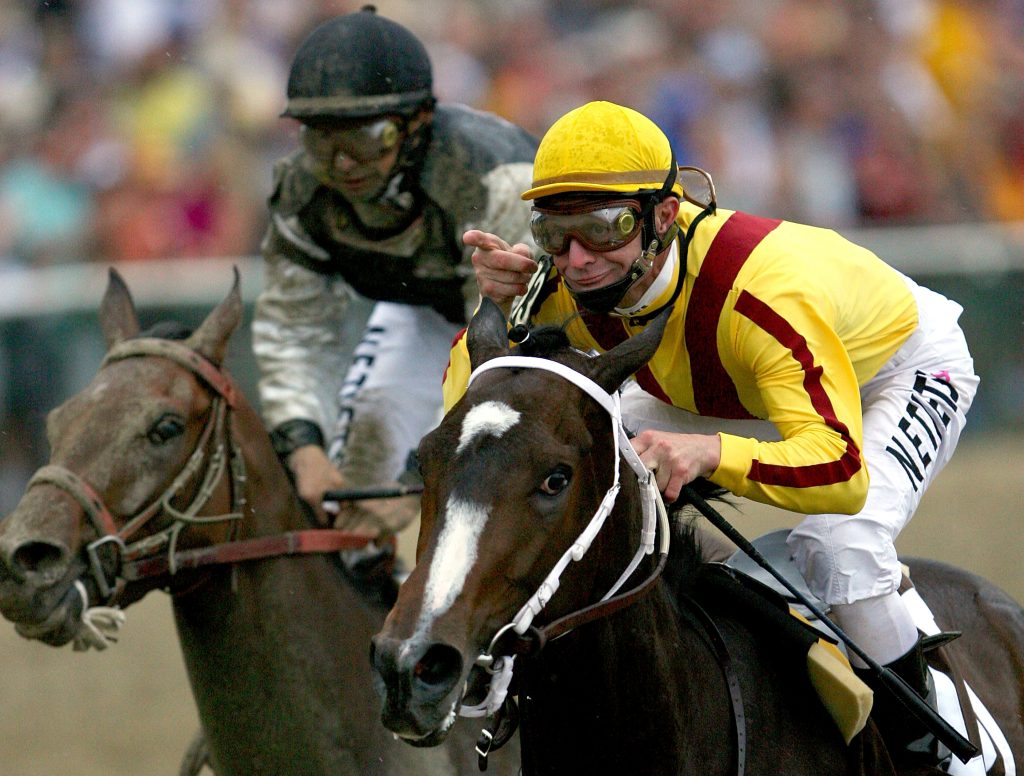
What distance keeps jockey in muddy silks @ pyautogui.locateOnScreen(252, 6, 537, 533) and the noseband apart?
417 mm

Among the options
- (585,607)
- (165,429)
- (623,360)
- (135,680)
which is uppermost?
(623,360)

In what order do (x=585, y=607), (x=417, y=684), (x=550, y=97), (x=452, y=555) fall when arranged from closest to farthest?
1. (x=417, y=684)
2. (x=452, y=555)
3. (x=585, y=607)
4. (x=550, y=97)

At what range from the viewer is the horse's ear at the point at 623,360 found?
3.02 metres

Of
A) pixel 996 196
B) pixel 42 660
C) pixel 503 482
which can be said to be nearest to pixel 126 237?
pixel 42 660

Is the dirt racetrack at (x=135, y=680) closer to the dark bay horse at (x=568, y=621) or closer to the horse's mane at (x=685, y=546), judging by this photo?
the horse's mane at (x=685, y=546)

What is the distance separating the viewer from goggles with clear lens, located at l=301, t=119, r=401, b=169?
4.89 metres

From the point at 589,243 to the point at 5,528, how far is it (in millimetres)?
1770

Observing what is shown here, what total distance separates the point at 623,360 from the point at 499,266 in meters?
0.69

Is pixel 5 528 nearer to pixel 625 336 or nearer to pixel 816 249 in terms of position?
pixel 625 336

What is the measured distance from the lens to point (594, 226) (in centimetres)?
330

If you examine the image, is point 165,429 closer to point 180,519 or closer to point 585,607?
point 180,519

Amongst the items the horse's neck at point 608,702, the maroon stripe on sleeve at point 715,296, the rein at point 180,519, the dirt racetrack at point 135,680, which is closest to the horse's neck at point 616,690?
the horse's neck at point 608,702

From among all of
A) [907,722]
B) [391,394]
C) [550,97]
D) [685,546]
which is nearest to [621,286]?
[685,546]

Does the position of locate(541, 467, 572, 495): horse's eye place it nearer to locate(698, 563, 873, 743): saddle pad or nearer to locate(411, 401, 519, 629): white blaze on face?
locate(411, 401, 519, 629): white blaze on face
